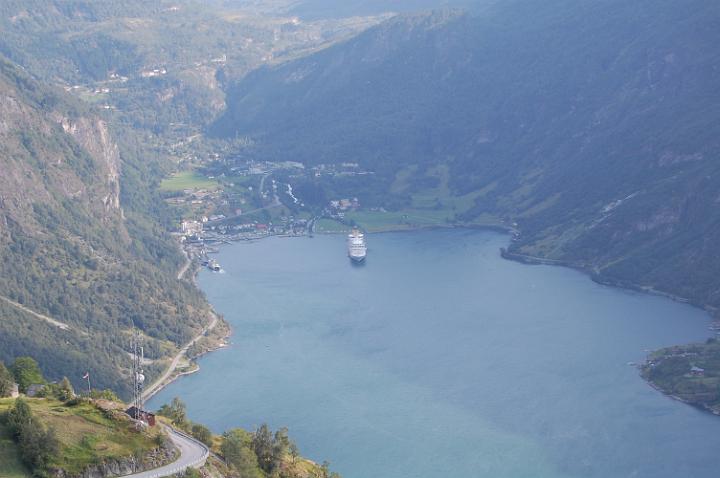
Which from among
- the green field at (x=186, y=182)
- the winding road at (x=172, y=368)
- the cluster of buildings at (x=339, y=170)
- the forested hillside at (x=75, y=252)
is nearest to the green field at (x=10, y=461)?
the winding road at (x=172, y=368)

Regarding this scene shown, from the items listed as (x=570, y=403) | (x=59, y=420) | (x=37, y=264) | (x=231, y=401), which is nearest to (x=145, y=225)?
(x=37, y=264)

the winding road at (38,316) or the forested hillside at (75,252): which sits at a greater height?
the forested hillside at (75,252)

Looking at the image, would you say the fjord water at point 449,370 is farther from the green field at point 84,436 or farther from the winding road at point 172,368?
the green field at point 84,436

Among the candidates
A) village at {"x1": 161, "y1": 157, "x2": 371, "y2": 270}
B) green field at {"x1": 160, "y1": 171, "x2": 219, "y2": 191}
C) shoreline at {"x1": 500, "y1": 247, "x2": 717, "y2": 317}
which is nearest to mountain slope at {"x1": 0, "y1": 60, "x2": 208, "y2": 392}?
village at {"x1": 161, "y1": 157, "x2": 371, "y2": 270}

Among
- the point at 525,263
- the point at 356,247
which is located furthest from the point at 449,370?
the point at 356,247

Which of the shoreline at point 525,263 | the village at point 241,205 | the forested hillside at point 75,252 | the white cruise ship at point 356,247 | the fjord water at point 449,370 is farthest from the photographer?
the village at point 241,205

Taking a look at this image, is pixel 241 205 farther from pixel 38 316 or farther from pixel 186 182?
pixel 38 316
